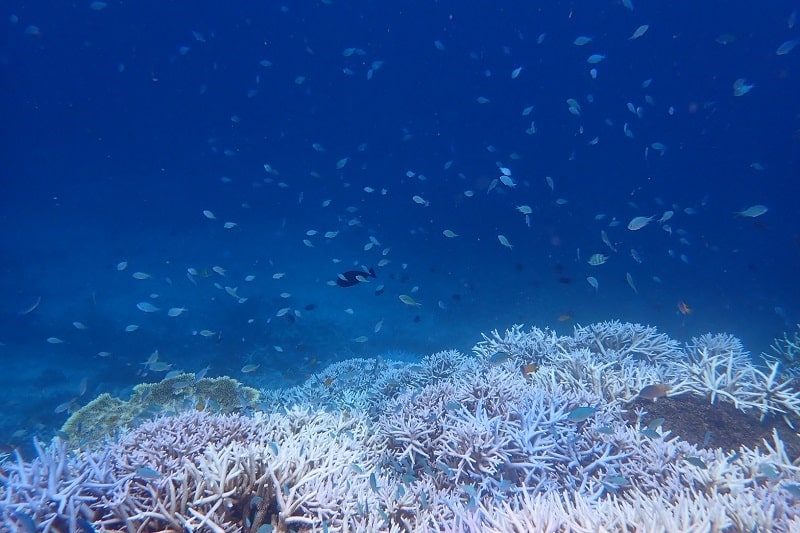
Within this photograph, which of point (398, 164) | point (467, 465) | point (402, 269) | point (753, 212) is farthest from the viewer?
point (398, 164)

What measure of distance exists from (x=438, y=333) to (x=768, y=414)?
18373 millimetres

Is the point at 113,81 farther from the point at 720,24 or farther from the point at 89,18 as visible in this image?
the point at 720,24

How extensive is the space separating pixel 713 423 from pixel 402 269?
1135 inches

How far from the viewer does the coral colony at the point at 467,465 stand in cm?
254

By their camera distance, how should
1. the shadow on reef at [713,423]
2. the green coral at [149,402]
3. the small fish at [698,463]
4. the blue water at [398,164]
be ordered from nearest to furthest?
the small fish at [698,463] → the shadow on reef at [713,423] → the green coral at [149,402] → the blue water at [398,164]

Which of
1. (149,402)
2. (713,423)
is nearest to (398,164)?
(149,402)

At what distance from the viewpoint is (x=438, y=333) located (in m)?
22.9

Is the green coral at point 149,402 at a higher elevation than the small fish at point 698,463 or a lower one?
higher

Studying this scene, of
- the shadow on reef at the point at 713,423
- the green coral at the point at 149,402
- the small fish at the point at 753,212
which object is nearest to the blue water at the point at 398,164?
the green coral at the point at 149,402

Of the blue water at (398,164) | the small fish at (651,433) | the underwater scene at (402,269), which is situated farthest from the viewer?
the blue water at (398,164)

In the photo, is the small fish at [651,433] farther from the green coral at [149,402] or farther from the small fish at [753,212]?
the small fish at [753,212]

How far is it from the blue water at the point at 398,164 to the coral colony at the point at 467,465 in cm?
1533

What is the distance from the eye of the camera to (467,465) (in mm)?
3830

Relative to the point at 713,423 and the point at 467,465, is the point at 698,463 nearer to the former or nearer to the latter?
the point at 713,423
